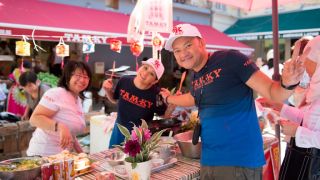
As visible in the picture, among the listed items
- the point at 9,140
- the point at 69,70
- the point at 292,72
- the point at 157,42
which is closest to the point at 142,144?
the point at 292,72

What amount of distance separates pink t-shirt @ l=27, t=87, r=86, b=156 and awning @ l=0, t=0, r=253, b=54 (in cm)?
268

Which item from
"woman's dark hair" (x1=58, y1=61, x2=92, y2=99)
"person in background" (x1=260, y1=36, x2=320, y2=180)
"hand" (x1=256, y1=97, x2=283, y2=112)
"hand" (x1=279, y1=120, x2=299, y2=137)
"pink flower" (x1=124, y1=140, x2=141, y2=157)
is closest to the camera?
"pink flower" (x1=124, y1=140, x2=141, y2=157)

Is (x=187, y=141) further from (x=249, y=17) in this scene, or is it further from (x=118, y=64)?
(x=249, y=17)

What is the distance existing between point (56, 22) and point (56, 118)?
378cm

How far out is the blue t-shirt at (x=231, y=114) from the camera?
6.04 ft

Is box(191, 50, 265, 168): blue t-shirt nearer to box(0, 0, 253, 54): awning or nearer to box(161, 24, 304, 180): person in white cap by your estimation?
box(161, 24, 304, 180): person in white cap

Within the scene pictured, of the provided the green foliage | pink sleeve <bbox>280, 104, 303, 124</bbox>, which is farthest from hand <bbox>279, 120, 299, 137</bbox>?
the green foliage

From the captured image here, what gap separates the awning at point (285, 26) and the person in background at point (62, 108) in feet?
30.7

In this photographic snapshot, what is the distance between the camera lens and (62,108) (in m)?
2.62

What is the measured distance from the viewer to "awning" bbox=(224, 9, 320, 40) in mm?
10281

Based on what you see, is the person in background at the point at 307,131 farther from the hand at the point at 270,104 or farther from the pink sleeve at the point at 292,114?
the hand at the point at 270,104

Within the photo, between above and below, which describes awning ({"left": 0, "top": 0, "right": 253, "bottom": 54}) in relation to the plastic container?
above

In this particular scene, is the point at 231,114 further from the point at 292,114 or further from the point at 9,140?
the point at 9,140

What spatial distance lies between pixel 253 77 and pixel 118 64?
955 centimetres
